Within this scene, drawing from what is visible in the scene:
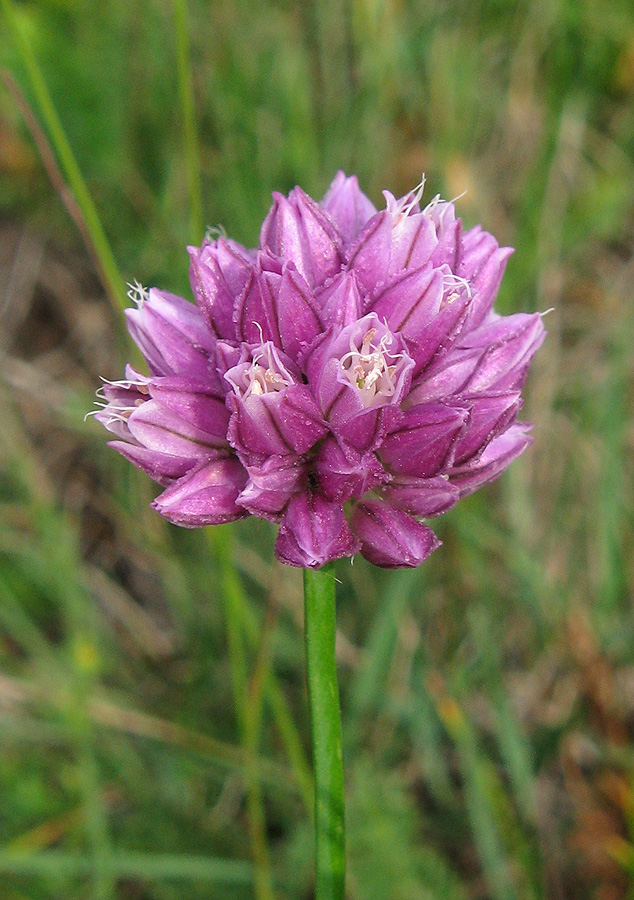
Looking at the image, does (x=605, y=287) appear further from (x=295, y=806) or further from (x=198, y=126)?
(x=295, y=806)

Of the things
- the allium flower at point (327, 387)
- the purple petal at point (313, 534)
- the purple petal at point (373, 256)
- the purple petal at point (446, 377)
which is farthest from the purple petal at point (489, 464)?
the purple petal at point (373, 256)

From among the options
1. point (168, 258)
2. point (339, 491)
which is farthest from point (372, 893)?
point (168, 258)

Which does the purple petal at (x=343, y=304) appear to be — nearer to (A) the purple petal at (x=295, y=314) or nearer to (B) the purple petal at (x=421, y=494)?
(A) the purple petal at (x=295, y=314)

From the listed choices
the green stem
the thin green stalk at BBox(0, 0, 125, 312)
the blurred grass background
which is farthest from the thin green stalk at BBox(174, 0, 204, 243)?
the green stem

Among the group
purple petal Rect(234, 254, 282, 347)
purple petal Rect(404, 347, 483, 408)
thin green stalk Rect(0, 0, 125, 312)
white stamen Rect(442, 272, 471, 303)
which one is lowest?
purple petal Rect(404, 347, 483, 408)

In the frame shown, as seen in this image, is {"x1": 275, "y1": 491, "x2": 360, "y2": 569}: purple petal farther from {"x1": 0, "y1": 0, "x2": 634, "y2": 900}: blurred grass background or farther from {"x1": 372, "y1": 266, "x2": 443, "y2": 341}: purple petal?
{"x1": 0, "y1": 0, "x2": 634, "y2": 900}: blurred grass background

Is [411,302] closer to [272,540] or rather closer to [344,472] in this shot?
[344,472]

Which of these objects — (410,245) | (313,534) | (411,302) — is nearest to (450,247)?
(410,245)

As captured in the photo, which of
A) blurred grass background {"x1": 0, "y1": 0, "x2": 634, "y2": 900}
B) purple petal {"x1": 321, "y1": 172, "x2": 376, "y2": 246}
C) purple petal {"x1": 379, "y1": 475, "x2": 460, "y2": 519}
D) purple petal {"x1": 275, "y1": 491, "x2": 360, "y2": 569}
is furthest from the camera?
blurred grass background {"x1": 0, "y1": 0, "x2": 634, "y2": 900}
